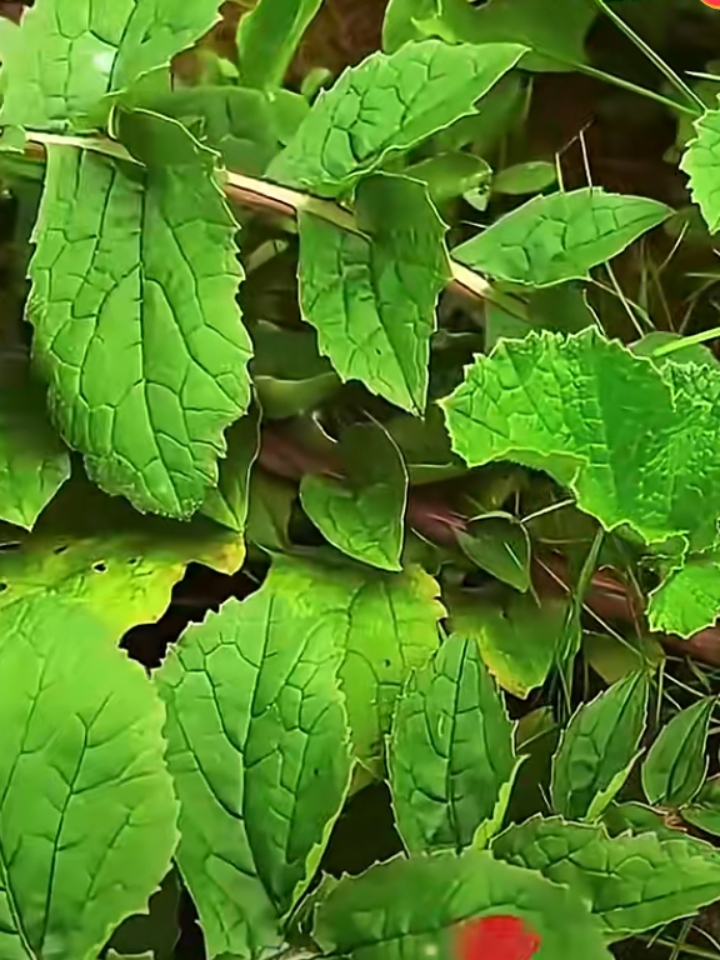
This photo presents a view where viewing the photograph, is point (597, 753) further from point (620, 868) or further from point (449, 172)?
point (449, 172)

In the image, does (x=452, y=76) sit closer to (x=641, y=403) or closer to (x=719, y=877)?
(x=641, y=403)

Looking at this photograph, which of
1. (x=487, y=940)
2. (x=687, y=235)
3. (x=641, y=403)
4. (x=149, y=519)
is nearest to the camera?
(x=487, y=940)

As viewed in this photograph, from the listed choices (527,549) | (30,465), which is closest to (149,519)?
(30,465)

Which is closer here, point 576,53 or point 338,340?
point 338,340

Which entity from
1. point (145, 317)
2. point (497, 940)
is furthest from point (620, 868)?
point (145, 317)

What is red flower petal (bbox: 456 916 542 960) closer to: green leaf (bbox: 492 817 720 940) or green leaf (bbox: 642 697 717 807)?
green leaf (bbox: 492 817 720 940)
